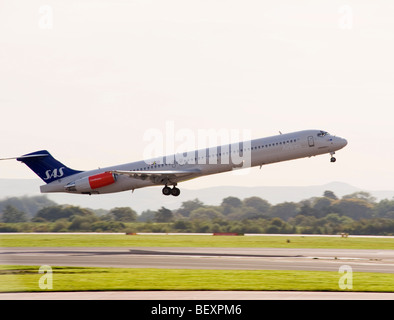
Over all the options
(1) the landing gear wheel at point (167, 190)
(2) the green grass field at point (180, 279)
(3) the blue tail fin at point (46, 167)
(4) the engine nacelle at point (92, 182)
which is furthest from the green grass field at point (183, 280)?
(3) the blue tail fin at point (46, 167)

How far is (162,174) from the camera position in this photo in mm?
62219

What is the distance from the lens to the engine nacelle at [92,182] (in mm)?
65500

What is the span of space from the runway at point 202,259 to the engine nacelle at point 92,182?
997cm

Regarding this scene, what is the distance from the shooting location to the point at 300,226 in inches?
3999

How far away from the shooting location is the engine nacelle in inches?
2579

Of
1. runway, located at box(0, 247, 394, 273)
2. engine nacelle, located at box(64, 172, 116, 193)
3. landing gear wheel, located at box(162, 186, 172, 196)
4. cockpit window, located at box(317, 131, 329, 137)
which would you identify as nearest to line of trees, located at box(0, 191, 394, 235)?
engine nacelle, located at box(64, 172, 116, 193)

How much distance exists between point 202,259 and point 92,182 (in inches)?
925

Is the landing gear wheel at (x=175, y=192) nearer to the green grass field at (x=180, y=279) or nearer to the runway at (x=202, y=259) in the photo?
Answer: the runway at (x=202, y=259)

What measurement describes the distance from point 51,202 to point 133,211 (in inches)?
636

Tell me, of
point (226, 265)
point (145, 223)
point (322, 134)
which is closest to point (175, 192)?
point (322, 134)

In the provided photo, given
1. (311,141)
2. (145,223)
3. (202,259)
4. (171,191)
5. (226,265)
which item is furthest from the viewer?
(145,223)

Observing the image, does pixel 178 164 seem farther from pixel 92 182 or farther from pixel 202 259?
pixel 202 259
